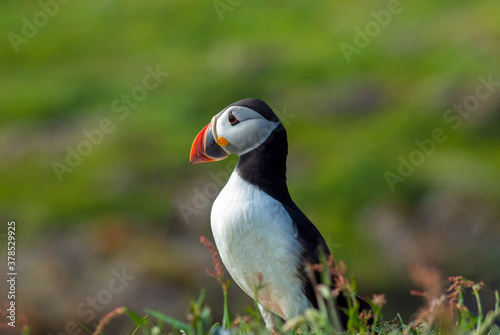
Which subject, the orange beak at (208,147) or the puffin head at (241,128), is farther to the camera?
the orange beak at (208,147)

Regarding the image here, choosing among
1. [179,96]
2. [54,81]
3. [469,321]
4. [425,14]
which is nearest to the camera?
[469,321]

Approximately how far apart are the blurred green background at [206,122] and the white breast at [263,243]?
456 centimetres

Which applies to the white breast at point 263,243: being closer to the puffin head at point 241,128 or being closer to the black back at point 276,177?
the black back at point 276,177

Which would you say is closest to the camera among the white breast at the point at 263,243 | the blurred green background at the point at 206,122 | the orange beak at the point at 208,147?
the white breast at the point at 263,243

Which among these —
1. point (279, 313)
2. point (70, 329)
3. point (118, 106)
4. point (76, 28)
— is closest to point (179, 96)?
point (118, 106)

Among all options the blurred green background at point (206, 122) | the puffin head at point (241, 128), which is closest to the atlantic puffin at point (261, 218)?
the puffin head at point (241, 128)

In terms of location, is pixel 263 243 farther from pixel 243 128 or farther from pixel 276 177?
pixel 243 128

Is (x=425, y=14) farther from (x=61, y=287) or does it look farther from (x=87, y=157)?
(x=61, y=287)

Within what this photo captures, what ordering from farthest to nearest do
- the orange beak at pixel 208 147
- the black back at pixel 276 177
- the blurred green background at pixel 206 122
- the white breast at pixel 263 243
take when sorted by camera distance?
1. the blurred green background at pixel 206 122
2. the orange beak at pixel 208 147
3. the black back at pixel 276 177
4. the white breast at pixel 263 243

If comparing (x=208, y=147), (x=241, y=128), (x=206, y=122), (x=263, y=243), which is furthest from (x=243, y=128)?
(x=206, y=122)

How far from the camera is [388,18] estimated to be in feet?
61.5

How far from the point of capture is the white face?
14.4 ft

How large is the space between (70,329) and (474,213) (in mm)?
6155

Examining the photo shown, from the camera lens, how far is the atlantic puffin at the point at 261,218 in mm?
4266
